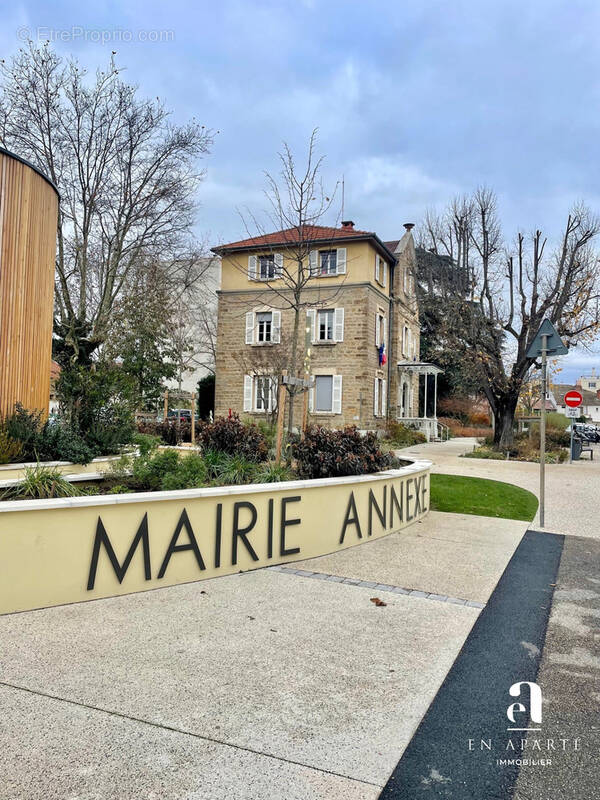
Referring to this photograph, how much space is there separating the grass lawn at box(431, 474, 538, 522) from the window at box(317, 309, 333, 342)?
1545cm

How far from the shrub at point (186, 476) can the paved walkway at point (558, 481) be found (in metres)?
5.16

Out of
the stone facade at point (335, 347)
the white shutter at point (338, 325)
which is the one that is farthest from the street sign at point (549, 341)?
the white shutter at point (338, 325)

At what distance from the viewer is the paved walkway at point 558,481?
9242 mm

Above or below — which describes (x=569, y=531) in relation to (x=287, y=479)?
below

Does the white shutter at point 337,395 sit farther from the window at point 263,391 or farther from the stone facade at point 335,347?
the window at point 263,391

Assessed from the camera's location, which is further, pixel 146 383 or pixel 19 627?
pixel 146 383

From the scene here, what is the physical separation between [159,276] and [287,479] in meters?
16.3

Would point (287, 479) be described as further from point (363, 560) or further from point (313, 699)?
point (313, 699)

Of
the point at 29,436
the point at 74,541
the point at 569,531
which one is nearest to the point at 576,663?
the point at 74,541

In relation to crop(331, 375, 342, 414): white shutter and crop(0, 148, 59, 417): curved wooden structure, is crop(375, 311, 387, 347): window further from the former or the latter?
crop(0, 148, 59, 417): curved wooden structure

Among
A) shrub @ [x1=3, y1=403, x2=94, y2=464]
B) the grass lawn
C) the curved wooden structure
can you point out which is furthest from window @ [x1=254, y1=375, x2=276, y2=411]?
shrub @ [x1=3, y1=403, x2=94, y2=464]

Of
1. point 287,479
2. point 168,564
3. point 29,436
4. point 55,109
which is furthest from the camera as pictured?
point 55,109

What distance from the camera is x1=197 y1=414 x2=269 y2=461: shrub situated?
8.28 m

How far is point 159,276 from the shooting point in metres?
21.7
